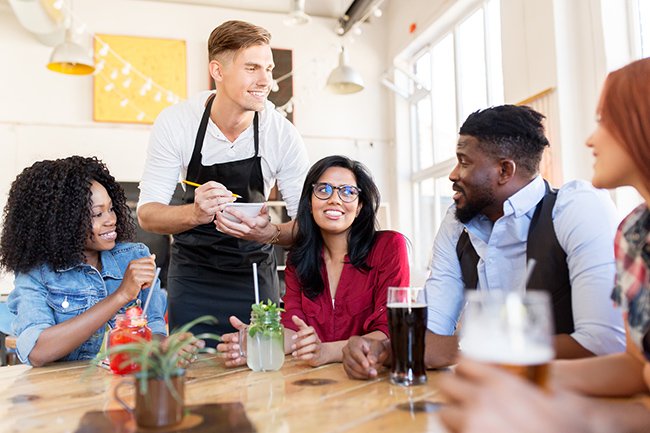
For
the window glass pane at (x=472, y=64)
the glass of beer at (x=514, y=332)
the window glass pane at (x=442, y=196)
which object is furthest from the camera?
the window glass pane at (x=442, y=196)

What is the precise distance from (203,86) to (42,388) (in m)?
6.22

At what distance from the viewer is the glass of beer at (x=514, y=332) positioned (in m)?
0.76

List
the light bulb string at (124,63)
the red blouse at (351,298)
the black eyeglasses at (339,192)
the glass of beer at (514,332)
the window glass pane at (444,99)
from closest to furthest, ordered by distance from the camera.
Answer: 1. the glass of beer at (514,332)
2. the red blouse at (351,298)
3. the black eyeglasses at (339,192)
4. the light bulb string at (124,63)
5. the window glass pane at (444,99)

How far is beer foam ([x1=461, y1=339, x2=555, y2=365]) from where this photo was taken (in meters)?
0.78

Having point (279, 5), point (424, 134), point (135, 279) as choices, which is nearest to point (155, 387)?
point (135, 279)

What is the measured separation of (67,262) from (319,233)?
0.90 metres

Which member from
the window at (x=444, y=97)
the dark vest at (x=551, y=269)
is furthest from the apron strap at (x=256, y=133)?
the window at (x=444, y=97)

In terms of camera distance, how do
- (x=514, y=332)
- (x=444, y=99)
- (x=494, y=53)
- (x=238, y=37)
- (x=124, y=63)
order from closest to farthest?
Result: (x=514, y=332) < (x=238, y=37) < (x=494, y=53) < (x=124, y=63) < (x=444, y=99)

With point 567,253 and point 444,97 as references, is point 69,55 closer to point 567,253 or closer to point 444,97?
point 444,97

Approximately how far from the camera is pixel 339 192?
2.24 meters

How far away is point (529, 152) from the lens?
1.81 metres

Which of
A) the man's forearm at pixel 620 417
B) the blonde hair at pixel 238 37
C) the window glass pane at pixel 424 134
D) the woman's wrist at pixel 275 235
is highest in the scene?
the window glass pane at pixel 424 134

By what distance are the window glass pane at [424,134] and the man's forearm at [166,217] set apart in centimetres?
552

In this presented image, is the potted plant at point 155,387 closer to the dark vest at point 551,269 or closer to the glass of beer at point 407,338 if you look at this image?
the glass of beer at point 407,338
